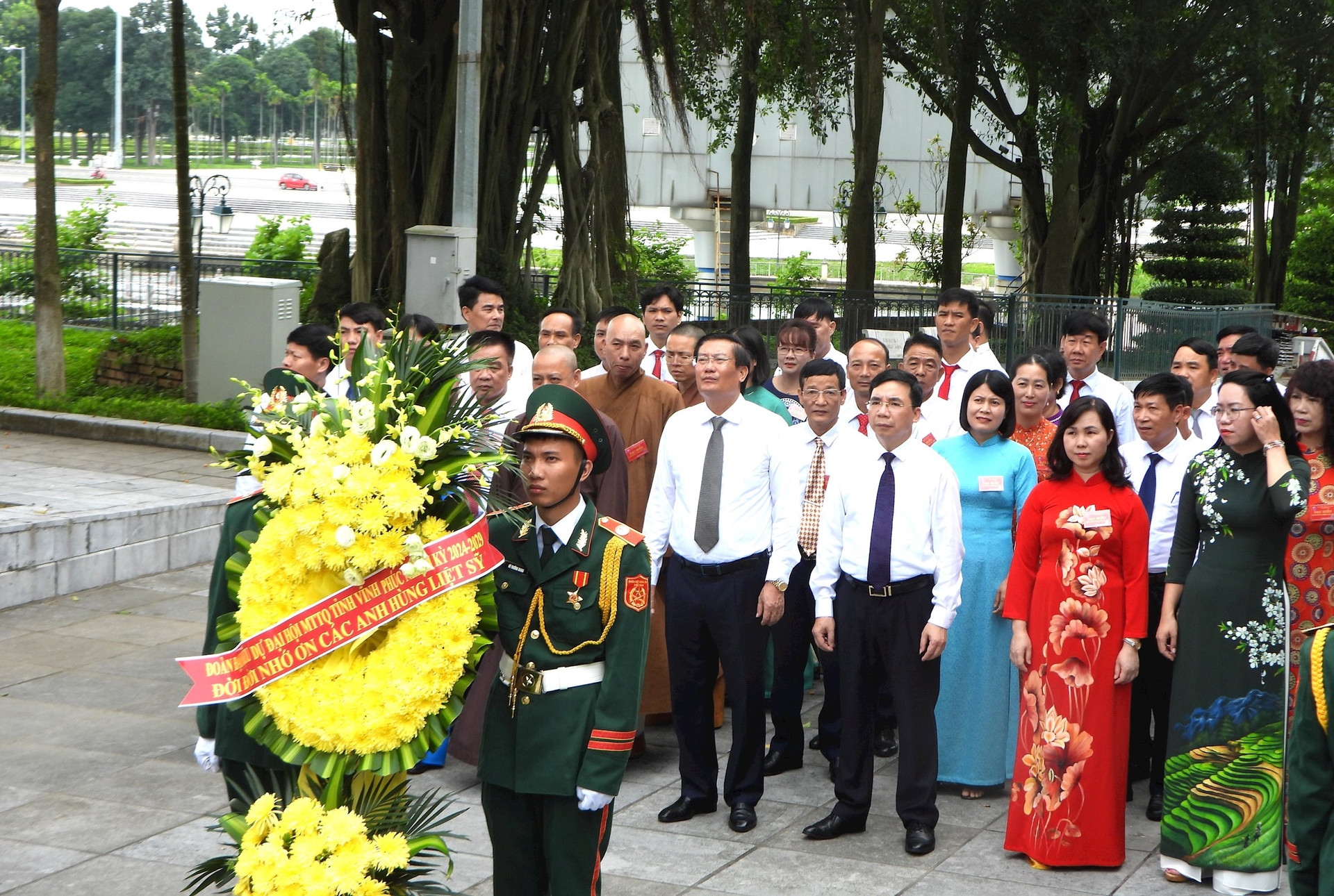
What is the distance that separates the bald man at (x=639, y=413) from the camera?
6531mm

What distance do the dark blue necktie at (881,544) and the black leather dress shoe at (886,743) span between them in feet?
4.90

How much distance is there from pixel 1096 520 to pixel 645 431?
2.18 metres

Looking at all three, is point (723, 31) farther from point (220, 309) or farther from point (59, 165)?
point (59, 165)

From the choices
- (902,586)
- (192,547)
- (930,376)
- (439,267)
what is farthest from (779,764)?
(439,267)

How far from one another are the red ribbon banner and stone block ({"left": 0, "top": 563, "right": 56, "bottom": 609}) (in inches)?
210

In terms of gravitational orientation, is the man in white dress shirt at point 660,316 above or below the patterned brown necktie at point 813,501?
above

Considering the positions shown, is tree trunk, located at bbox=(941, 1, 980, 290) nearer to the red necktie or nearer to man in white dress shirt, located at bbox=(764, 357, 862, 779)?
the red necktie

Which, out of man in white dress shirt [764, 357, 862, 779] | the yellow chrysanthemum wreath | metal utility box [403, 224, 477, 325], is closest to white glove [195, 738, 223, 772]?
the yellow chrysanthemum wreath

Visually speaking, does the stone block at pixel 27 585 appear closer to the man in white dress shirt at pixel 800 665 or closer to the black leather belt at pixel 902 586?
the man in white dress shirt at pixel 800 665

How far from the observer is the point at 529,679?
12.6 ft

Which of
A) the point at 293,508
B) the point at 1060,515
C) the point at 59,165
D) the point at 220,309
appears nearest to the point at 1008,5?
the point at 220,309

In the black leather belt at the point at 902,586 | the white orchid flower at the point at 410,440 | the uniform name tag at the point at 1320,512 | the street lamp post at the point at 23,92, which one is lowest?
the black leather belt at the point at 902,586

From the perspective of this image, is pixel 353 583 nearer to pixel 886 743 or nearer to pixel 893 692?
pixel 893 692

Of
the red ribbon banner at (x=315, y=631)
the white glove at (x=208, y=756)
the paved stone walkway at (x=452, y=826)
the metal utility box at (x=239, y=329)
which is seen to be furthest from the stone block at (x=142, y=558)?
the red ribbon banner at (x=315, y=631)
